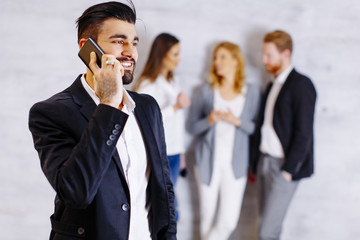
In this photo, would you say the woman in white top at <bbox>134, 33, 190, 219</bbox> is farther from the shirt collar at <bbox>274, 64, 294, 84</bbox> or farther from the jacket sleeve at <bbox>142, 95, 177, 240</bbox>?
the jacket sleeve at <bbox>142, 95, 177, 240</bbox>

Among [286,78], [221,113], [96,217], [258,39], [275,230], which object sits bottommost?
[275,230]

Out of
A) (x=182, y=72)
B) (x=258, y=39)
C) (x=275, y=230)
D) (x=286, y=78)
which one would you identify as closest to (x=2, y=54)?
(x=182, y=72)

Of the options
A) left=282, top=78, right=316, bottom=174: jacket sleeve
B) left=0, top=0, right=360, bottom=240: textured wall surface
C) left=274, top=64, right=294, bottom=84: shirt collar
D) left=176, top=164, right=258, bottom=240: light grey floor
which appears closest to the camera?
left=282, top=78, right=316, bottom=174: jacket sleeve

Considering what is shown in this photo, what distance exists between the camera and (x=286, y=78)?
252cm

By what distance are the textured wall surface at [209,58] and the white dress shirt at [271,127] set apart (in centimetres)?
22

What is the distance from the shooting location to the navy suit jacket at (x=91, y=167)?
1.00m

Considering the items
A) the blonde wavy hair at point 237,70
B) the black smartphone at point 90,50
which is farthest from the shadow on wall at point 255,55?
the black smartphone at point 90,50

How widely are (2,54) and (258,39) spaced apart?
1832 mm

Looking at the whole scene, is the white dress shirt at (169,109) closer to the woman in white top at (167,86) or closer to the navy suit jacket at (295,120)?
the woman in white top at (167,86)

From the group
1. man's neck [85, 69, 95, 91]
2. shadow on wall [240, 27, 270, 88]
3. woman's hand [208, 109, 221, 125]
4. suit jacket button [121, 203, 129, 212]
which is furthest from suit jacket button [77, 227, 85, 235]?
shadow on wall [240, 27, 270, 88]

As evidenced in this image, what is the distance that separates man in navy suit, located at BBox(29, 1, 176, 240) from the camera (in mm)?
1008

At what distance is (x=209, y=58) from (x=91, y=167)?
1.90m

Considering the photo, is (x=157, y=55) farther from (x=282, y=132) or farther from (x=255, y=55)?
(x=282, y=132)

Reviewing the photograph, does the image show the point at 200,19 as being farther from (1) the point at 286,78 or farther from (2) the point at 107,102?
(2) the point at 107,102
